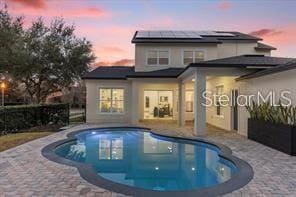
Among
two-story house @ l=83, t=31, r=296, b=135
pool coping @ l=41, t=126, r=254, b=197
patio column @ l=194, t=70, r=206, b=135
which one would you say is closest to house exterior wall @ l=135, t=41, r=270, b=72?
two-story house @ l=83, t=31, r=296, b=135

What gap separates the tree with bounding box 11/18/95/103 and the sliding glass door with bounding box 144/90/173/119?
7629mm

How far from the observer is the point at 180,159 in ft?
39.1

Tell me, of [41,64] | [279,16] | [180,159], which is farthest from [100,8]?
[180,159]

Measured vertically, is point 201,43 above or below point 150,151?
above

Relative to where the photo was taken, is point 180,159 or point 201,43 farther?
point 201,43

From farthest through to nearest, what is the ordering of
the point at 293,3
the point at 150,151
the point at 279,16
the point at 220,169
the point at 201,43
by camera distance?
1. the point at 201,43
2. the point at 279,16
3. the point at 293,3
4. the point at 150,151
5. the point at 220,169

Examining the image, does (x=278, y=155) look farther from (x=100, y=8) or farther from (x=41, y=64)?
(x=41, y=64)

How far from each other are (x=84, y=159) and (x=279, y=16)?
17525 mm

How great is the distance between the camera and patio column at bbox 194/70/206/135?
1641 centimetres

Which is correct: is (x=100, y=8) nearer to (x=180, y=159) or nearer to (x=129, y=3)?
(x=129, y=3)

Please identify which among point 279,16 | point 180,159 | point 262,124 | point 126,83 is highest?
point 279,16

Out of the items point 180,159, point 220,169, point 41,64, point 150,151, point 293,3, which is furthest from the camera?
point 41,64

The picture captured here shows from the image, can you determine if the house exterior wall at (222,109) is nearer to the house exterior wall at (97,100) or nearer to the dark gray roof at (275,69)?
the dark gray roof at (275,69)

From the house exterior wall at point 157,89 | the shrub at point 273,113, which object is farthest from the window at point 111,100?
the shrub at point 273,113
